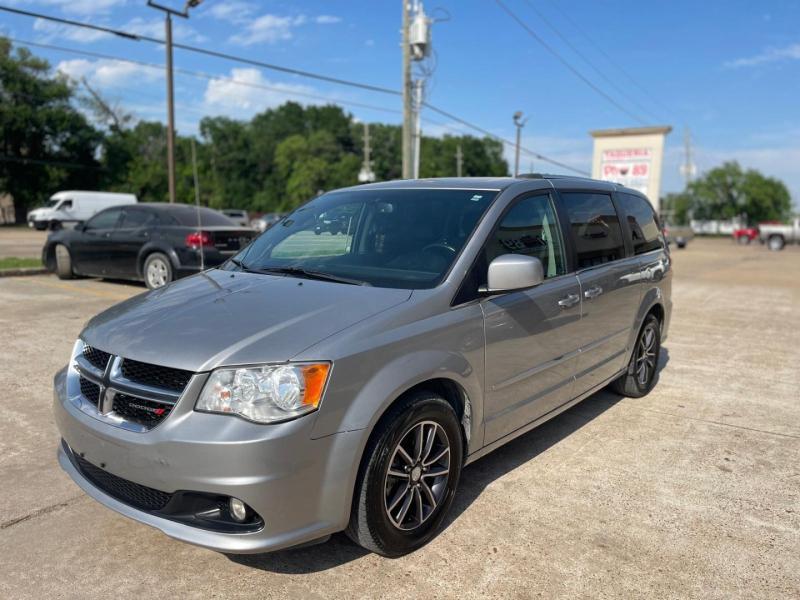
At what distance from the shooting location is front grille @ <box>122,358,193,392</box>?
2490 millimetres

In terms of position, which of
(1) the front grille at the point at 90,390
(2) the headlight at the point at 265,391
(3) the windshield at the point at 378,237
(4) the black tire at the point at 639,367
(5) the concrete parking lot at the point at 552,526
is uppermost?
(3) the windshield at the point at 378,237

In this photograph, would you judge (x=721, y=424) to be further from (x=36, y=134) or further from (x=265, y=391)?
(x=36, y=134)

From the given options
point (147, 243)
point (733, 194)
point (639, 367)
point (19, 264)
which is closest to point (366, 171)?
point (19, 264)

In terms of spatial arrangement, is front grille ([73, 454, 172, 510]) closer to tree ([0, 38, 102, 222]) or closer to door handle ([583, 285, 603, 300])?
door handle ([583, 285, 603, 300])

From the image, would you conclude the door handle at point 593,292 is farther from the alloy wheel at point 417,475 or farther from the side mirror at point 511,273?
the alloy wheel at point 417,475

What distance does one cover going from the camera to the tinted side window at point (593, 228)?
13.9 ft

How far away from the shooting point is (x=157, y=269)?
410 inches

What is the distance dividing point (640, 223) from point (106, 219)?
955cm

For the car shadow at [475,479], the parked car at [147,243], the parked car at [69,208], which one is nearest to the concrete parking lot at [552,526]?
the car shadow at [475,479]

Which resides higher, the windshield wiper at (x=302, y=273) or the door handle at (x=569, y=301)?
the windshield wiper at (x=302, y=273)

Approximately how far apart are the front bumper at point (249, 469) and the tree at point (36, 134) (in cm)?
5647

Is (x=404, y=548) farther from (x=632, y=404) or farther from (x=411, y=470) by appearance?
(x=632, y=404)

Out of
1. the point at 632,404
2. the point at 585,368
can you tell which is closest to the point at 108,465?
the point at 585,368

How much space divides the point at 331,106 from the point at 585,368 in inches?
4361
